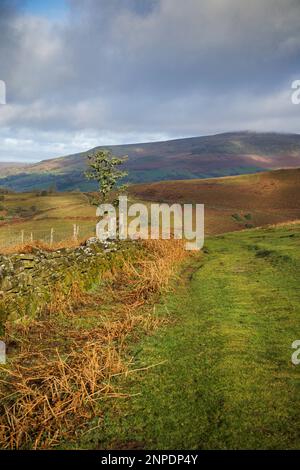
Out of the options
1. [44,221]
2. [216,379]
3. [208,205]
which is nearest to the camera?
[216,379]

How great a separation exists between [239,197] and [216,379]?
82.1 metres

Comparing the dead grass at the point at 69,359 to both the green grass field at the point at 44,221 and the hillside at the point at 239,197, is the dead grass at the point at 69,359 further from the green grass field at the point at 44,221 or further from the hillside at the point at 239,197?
the hillside at the point at 239,197

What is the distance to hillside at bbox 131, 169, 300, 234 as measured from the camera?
2532 inches

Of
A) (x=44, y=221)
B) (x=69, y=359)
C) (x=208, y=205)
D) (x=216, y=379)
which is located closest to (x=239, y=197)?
(x=208, y=205)

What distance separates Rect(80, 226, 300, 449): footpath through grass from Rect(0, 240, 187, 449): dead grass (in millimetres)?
518

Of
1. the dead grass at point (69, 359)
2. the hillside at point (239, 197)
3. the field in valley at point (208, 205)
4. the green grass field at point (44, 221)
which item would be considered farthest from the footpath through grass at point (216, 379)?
the hillside at point (239, 197)

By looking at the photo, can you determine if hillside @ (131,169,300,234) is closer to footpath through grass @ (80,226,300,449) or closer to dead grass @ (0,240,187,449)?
dead grass @ (0,240,187,449)

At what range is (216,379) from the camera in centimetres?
799

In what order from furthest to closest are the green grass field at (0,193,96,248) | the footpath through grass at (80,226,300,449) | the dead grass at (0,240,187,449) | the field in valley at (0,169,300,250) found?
the field in valley at (0,169,300,250) < the green grass field at (0,193,96,248) < the dead grass at (0,240,187,449) < the footpath through grass at (80,226,300,449)

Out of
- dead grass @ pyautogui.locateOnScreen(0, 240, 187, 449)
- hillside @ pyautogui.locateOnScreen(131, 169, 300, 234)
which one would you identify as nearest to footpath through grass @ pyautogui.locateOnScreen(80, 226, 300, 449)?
dead grass @ pyautogui.locateOnScreen(0, 240, 187, 449)

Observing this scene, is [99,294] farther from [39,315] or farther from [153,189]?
[153,189]

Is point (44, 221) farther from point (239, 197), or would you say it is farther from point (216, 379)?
point (216, 379)

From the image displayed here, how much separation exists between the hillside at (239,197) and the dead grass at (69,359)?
136 feet
